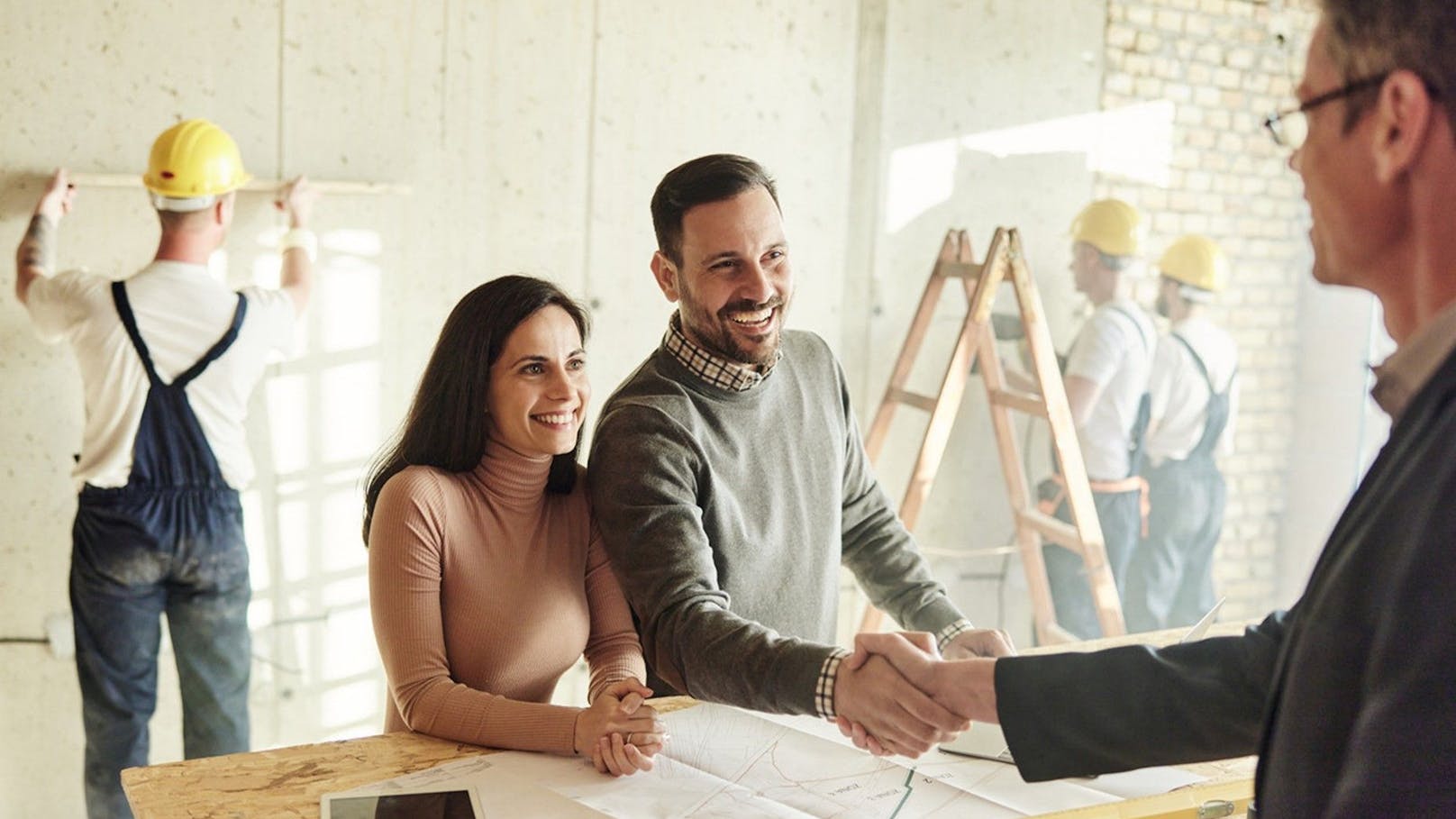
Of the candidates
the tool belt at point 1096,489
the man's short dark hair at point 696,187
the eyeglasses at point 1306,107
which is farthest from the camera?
the tool belt at point 1096,489

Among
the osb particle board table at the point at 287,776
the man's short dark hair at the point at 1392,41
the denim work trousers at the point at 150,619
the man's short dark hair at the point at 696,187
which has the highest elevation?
the man's short dark hair at the point at 1392,41

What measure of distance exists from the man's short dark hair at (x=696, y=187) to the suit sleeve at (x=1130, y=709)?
103cm

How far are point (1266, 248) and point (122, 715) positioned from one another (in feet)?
15.3

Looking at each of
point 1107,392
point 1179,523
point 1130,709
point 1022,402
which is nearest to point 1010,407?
point 1022,402

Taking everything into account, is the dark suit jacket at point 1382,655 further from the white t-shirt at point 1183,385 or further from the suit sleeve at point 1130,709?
the white t-shirt at point 1183,385

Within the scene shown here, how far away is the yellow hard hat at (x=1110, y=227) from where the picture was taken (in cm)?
482

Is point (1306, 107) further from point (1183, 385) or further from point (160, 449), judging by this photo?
point (1183, 385)

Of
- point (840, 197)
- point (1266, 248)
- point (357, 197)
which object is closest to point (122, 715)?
point (357, 197)

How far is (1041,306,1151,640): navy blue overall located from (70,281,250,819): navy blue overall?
9.11 ft

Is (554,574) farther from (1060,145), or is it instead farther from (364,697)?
(1060,145)

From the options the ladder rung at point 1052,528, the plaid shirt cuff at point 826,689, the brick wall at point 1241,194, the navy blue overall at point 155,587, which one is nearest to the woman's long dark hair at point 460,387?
the plaid shirt cuff at point 826,689

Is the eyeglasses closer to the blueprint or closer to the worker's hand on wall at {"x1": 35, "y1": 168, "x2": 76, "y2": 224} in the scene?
the blueprint

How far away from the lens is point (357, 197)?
404 centimetres

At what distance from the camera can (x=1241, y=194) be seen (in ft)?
18.4
